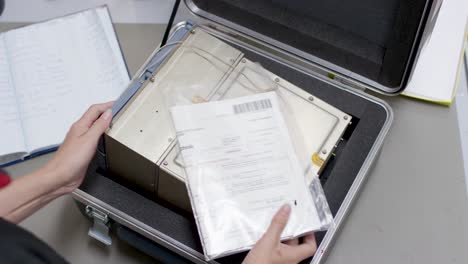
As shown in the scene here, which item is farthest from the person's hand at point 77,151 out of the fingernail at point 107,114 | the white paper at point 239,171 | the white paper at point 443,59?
the white paper at point 443,59

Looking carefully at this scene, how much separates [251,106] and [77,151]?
0.25m

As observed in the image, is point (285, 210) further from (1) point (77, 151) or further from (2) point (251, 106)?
(1) point (77, 151)

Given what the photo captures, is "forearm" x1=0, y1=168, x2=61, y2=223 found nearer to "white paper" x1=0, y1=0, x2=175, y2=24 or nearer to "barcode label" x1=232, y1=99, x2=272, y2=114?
"barcode label" x1=232, y1=99, x2=272, y2=114

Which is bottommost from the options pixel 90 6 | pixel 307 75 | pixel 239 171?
pixel 239 171

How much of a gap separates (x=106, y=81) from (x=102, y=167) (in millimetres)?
207

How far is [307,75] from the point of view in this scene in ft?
2.67

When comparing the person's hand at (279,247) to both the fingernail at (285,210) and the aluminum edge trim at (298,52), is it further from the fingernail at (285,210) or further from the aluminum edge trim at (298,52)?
the aluminum edge trim at (298,52)

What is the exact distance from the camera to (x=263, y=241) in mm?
558

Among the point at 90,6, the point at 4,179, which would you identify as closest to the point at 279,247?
the point at 4,179

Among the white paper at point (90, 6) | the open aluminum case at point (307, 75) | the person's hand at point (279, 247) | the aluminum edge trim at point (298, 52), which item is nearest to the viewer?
the person's hand at point (279, 247)

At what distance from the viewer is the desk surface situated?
0.72 m

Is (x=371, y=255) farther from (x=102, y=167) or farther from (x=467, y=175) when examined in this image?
(x=102, y=167)

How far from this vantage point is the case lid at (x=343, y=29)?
2.23 feet

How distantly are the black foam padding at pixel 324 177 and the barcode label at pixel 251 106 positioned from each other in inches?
5.8
